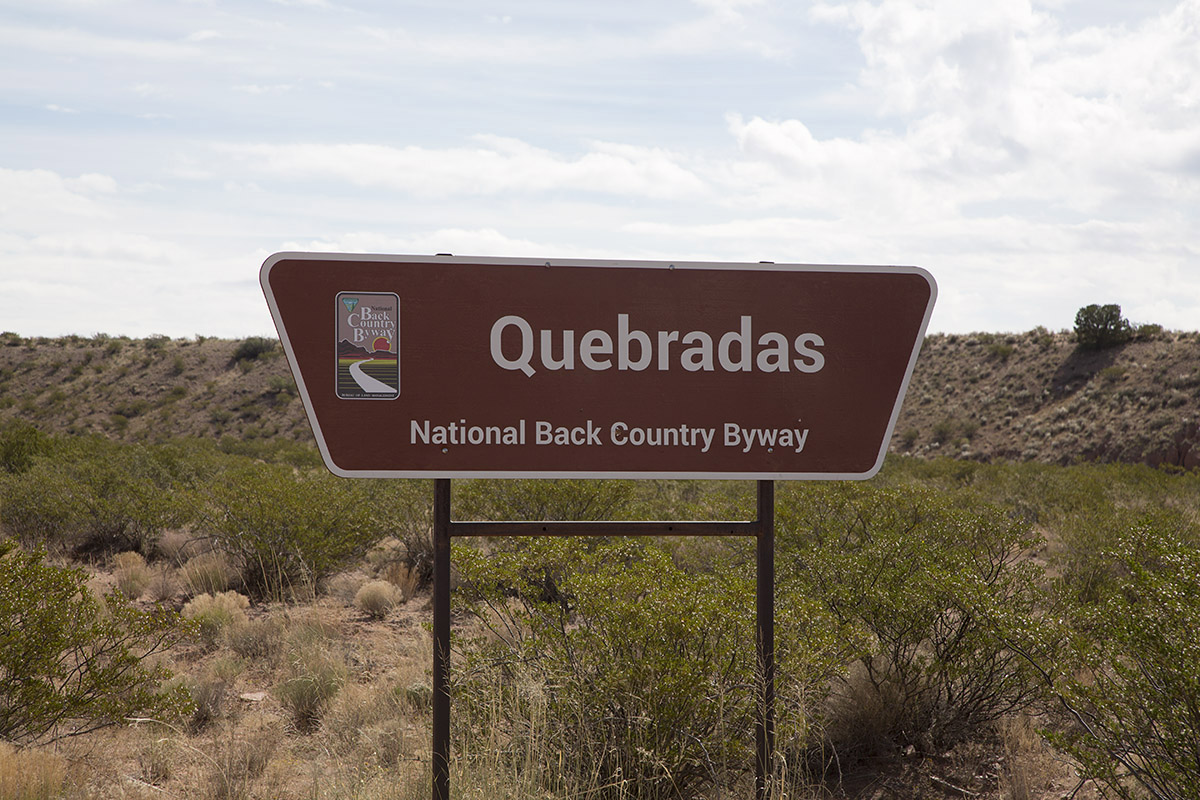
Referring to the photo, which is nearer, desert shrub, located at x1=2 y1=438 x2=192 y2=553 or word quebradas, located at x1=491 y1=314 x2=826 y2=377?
word quebradas, located at x1=491 y1=314 x2=826 y2=377

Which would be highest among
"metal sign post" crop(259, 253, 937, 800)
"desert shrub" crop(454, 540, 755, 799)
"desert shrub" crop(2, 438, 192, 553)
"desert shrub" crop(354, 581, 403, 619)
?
"metal sign post" crop(259, 253, 937, 800)

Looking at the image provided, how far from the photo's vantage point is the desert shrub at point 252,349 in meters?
50.2

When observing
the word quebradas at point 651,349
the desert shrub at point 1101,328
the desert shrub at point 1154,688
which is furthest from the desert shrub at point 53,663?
the desert shrub at point 1101,328

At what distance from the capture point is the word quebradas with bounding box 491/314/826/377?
335cm

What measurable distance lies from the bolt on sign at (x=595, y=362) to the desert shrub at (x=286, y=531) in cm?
596

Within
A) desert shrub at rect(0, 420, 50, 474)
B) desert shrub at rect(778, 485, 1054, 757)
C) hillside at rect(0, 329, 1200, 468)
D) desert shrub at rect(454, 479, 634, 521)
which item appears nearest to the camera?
desert shrub at rect(778, 485, 1054, 757)

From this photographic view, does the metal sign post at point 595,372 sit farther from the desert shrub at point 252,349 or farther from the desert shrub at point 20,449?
the desert shrub at point 252,349

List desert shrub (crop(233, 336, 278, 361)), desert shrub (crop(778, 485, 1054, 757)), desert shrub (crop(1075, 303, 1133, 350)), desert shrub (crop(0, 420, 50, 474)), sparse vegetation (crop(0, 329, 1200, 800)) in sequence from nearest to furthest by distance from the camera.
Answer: sparse vegetation (crop(0, 329, 1200, 800))
desert shrub (crop(778, 485, 1054, 757))
desert shrub (crop(0, 420, 50, 474))
desert shrub (crop(1075, 303, 1133, 350))
desert shrub (crop(233, 336, 278, 361))

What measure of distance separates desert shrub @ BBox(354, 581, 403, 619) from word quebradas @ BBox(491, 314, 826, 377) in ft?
18.7

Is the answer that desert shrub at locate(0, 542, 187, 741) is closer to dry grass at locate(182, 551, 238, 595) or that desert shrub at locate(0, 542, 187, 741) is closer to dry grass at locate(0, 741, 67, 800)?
dry grass at locate(0, 741, 67, 800)

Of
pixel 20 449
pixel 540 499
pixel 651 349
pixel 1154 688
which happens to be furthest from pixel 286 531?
pixel 20 449

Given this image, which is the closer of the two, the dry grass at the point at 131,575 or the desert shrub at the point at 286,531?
the dry grass at the point at 131,575

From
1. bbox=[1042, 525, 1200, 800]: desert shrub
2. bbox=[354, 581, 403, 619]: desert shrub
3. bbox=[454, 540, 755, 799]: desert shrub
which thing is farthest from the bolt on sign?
bbox=[354, 581, 403, 619]: desert shrub

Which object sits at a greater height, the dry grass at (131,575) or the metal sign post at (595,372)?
the metal sign post at (595,372)
